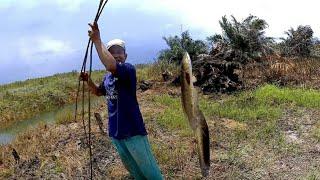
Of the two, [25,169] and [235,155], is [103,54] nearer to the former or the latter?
[235,155]

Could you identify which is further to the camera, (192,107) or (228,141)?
(228,141)

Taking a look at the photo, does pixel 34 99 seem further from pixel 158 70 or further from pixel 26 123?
pixel 158 70

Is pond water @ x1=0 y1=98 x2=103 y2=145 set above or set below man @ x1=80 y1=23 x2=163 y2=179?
below

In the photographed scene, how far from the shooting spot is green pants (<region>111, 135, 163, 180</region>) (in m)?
5.66

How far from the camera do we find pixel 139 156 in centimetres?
568

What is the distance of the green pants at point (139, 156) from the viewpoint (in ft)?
18.6

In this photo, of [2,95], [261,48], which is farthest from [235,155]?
[2,95]

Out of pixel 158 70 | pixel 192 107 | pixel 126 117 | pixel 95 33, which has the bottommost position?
pixel 126 117

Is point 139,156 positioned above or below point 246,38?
below

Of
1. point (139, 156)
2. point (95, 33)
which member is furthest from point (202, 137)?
point (95, 33)

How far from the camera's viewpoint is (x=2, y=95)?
20.9 m

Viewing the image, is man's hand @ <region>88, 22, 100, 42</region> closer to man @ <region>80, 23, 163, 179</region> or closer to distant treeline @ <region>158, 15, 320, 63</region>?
man @ <region>80, 23, 163, 179</region>

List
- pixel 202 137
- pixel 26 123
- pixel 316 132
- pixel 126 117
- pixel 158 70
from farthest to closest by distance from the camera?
pixel 158 70, pixel 26 123, pixel 316 132, pixel 126 117, pixel 202 137

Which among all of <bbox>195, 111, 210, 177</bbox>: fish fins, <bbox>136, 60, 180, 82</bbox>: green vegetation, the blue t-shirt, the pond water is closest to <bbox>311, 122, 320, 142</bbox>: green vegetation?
the blue t-shirt
